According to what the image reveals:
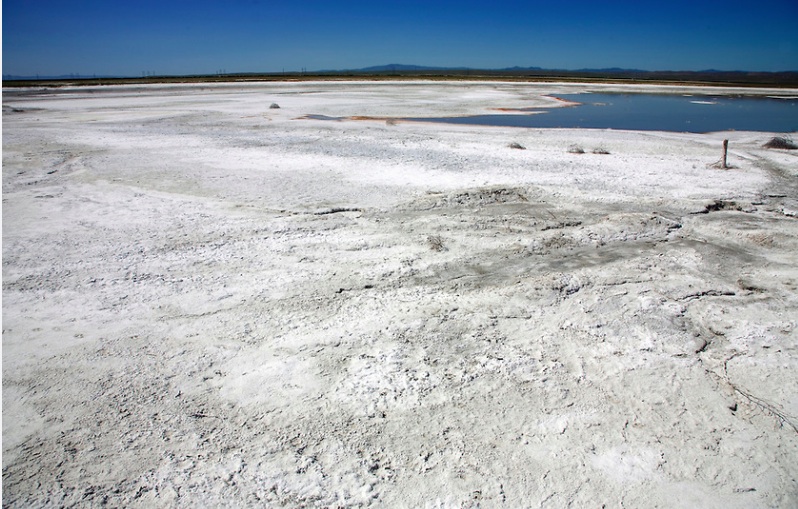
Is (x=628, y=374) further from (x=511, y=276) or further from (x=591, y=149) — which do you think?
(x=591, y=149)

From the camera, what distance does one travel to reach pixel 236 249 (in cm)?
505

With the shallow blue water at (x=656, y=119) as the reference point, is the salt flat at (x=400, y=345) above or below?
below

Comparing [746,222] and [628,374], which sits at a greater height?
[746,222]

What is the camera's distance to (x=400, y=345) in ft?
11.3

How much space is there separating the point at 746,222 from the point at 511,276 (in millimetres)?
3407

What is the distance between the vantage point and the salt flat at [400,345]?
242 centimetres

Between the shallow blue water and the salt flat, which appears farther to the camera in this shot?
the shallow blue water

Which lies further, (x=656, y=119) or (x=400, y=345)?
(x=656, y=119)

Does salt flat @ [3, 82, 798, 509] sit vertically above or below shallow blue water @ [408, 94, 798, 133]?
below

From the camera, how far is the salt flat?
7.93 ft

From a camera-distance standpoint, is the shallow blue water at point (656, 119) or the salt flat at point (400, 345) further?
the shallow blue water at point (656, 119)

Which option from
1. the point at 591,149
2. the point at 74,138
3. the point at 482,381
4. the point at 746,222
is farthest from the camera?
the point at 74,138

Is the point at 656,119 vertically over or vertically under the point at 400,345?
over

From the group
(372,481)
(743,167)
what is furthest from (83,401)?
(743,167)
